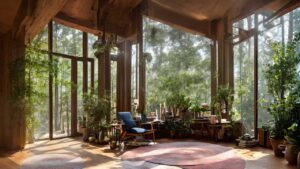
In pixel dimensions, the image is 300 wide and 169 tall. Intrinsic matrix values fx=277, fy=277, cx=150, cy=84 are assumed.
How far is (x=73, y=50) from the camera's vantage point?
845 cm

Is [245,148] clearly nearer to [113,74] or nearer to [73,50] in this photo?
[113,74]

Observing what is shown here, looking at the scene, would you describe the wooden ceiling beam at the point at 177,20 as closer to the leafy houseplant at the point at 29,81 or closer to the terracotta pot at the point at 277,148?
the leafy houseplant at the point at 29,81

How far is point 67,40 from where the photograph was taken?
8375 mm

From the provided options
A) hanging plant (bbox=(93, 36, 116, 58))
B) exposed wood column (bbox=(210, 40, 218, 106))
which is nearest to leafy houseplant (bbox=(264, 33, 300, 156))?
exposed wood column (bbox=(210, 40, 218, 106))

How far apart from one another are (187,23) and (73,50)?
12.0 feet

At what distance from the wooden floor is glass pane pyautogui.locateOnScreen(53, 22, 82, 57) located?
2.71 metres

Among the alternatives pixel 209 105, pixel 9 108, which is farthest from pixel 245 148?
pixel 9 108

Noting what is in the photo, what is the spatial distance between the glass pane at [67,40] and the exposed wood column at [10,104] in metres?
1.61

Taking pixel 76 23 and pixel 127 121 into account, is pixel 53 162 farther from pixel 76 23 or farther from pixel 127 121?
pixel 76 23

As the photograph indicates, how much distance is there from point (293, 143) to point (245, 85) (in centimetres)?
307

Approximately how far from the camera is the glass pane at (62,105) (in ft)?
26.3

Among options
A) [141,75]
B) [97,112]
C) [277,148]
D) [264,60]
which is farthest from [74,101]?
[277,148]

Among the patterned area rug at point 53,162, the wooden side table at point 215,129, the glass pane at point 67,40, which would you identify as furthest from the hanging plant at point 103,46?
the wooden side table at point 215,129

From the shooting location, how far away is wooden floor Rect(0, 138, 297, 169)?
4832 mm
